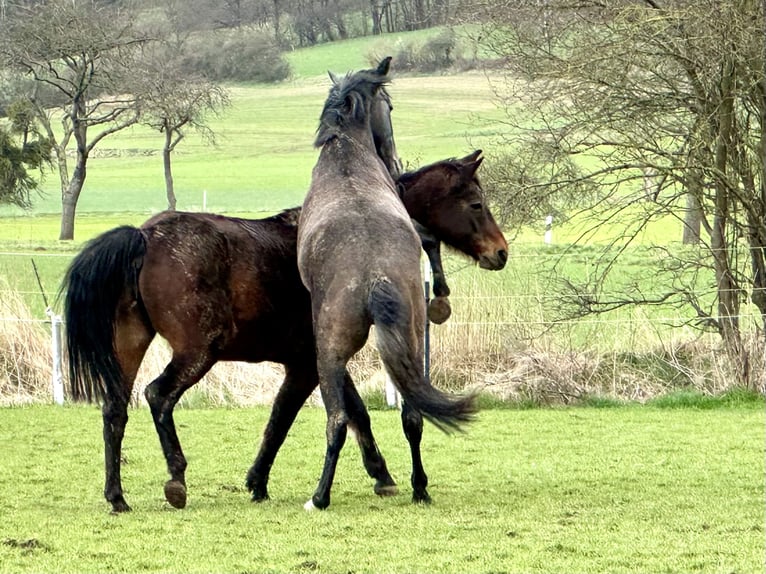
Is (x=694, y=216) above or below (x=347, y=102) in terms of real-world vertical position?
below

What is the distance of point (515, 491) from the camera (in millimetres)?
7590

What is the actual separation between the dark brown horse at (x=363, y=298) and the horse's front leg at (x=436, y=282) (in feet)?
2.01

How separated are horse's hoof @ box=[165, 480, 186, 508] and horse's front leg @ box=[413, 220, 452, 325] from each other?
190 cm

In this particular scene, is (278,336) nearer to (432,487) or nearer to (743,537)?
(432,487)

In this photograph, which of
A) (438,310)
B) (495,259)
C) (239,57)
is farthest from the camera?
(239,57)

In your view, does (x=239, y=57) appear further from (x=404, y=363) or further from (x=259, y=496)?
(x=404, y=363)

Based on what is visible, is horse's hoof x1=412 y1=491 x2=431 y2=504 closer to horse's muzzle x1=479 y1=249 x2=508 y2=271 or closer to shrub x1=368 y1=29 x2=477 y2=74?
horse's muzzle x1=479 y1=249 x2=508 y2=271

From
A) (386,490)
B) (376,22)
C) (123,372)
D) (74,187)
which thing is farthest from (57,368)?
(376,22)

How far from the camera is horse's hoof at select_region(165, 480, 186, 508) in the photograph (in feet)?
22.9

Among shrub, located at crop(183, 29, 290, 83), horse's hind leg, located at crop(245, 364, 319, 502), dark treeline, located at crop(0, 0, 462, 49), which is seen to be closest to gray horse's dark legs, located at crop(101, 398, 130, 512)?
horse's hind leg, located at crop(245, 364, 319, 502)

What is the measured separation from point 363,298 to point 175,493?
1.59 m

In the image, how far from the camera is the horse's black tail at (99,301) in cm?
711

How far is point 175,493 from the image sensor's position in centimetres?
697

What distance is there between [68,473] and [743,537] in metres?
4.88
